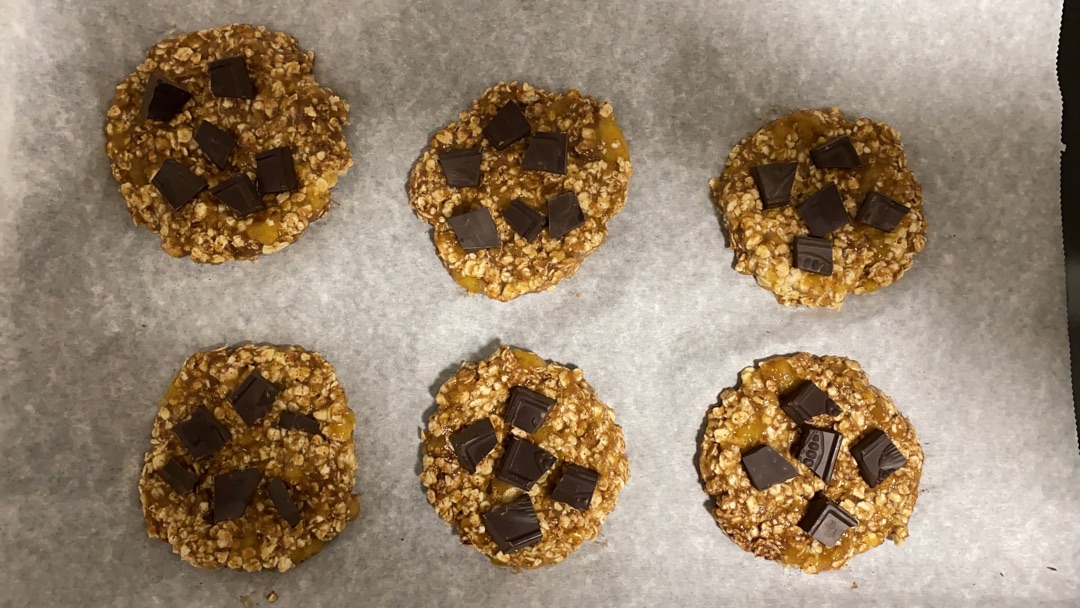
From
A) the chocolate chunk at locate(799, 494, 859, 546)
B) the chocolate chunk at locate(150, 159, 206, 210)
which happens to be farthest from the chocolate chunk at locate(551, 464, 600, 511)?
the chocolate chunk at locate(150, 159, 206, 210)

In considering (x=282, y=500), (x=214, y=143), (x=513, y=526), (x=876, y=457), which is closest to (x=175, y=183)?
(x=214, y=143)

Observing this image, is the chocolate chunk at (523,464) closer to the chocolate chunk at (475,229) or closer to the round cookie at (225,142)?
the chocolate chunk at (475,229)

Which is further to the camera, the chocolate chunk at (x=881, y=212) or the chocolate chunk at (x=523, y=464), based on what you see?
the chocolate chunk at (x=881, y=212)

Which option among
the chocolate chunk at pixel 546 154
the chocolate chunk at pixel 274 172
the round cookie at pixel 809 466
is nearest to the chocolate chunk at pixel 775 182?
the round cookie at pixel 809 466

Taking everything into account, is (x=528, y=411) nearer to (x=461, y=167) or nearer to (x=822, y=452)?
(x=461, y=167)

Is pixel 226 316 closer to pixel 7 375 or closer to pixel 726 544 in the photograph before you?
pixel 7 375

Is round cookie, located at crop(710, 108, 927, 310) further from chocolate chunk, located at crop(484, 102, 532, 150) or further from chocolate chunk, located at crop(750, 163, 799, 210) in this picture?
chocolate chunk, located at crop(484, 102, 532, 150)

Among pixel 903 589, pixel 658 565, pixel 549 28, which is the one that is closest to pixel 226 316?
pixel 549 28
